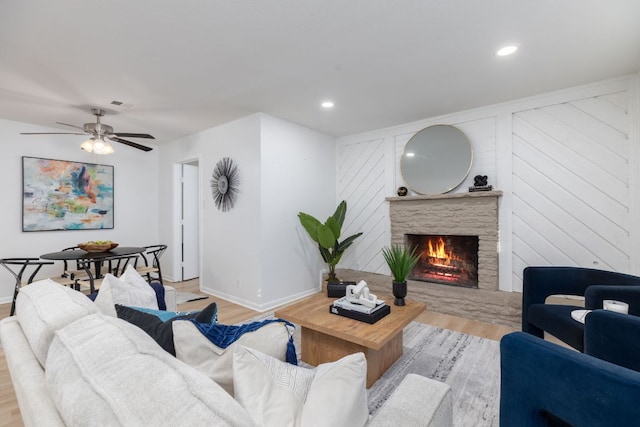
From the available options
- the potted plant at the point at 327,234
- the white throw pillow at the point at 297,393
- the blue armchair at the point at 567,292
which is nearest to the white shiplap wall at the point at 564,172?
the blue armchair at the point at 567,292

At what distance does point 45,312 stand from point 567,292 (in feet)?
10.4

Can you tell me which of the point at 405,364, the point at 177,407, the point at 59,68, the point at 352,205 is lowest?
the point at 405,364

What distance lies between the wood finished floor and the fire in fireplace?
0.54 m

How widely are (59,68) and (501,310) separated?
15.4 ft

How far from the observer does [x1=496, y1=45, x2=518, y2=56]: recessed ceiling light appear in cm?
220

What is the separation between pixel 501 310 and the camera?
10.2 feet

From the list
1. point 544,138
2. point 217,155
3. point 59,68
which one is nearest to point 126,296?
point 59,68

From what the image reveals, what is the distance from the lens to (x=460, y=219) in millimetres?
3504

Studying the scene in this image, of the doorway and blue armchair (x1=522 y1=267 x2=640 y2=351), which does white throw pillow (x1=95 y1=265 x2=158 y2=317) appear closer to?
blue armchair (x1=522 y1=267 x2=640 y2=351)

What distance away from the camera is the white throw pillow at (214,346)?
851 mm

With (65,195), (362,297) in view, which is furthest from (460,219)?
(65,195)

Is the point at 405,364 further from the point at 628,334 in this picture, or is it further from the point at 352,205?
the point at 352,205

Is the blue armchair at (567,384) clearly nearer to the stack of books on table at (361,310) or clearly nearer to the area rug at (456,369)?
the area rug at (456,369)

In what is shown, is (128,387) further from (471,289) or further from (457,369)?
(471,289)
